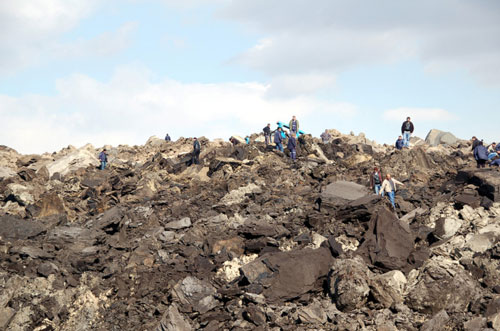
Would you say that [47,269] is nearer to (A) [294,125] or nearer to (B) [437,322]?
(B) [437,322]

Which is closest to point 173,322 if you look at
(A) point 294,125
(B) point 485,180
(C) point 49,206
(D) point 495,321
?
(D) point 495,321

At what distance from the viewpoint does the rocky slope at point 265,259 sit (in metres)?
11.9

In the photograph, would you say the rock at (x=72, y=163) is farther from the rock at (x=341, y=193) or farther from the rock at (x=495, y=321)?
the rock at (x=495, y=321)

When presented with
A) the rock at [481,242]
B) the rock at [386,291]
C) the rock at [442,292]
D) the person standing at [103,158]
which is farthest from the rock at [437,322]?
the person standing at [103,158]

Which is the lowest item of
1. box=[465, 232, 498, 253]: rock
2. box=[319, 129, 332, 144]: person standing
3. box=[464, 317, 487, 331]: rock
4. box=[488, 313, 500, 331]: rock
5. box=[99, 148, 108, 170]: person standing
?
box=[464, 317, 487, 331]: rock

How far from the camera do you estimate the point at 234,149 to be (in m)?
29.6

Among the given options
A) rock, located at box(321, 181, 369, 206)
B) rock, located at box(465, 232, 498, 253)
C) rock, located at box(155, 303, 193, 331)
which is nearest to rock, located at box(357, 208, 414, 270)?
rock, located at box(465, 232, 498, 253)

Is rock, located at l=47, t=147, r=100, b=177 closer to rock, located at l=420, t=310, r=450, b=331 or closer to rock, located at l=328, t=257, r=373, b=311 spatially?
rock, located at l=328, t=257, r=373, b=311

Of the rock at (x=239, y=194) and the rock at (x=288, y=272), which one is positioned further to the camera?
the rock at (x=239, y=194)

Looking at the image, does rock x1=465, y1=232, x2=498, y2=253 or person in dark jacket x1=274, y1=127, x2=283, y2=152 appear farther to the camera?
person in dark jacket x1=274, y1=127, x2=283, y2=152

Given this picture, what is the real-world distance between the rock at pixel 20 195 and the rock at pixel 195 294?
13.2 metres

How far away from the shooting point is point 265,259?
13.6 meters

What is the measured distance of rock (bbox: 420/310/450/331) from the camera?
1079 cm

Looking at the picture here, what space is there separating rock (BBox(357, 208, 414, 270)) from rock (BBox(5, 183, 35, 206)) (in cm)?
1661
